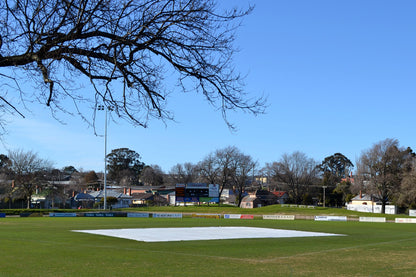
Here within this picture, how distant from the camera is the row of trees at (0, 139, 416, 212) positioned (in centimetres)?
7731

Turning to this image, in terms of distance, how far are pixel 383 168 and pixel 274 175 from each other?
3440cm

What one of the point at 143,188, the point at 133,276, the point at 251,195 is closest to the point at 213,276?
the point at 133,276

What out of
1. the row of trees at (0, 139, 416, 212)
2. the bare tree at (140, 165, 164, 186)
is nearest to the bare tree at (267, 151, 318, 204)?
the row of trees at (0, 139, 416, 212)

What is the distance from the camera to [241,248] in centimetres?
2027

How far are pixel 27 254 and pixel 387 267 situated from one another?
12.3 metres

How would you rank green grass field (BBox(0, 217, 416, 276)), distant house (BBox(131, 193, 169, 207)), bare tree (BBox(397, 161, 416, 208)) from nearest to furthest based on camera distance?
green grass field (BBox(0, 217, 416, 276))
bare tree (BBox(397, 161, 416, 208))
distant house (BBox(131, 193, 169, 207))

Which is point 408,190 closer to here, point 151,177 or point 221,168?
point 221,168

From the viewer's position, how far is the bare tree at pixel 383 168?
76625 millimetres

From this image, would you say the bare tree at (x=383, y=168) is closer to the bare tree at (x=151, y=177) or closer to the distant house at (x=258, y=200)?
the distant house at (x=258, y=200)

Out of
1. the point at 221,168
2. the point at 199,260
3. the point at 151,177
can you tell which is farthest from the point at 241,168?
the point at 199,260

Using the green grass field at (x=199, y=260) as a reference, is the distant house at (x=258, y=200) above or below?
below

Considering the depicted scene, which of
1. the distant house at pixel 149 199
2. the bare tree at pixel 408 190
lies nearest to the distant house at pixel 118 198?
the distant house at pixel 149 199

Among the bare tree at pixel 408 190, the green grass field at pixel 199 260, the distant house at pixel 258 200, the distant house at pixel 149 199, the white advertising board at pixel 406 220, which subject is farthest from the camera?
the distant house at pixel 149 199

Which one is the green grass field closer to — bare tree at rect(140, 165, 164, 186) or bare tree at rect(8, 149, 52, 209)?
bare tree at rect(8, 149, 52, 209)
